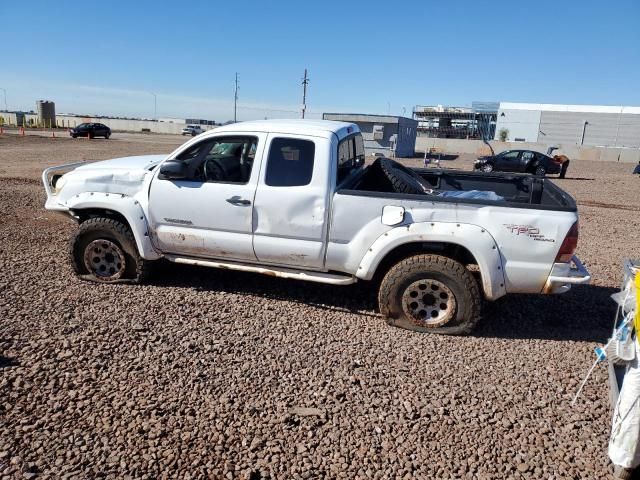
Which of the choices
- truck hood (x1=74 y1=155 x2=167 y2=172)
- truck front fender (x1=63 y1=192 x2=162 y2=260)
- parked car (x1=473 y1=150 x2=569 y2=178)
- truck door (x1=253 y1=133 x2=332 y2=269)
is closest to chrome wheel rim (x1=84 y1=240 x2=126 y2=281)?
truck front fender (x1=63 y1=192 x2=162 y2=260)

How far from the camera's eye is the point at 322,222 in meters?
4.70

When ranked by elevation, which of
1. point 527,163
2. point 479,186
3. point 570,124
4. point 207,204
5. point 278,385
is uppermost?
point 570,124

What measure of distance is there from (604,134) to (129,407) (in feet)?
300

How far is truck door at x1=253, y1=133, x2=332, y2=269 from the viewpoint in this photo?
4.71m

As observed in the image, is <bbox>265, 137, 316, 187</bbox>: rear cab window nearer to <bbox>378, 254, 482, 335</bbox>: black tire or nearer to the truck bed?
the truck bed

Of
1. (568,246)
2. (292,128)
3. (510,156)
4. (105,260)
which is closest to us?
(568,246)

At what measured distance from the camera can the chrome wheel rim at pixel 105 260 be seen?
544 centimetres

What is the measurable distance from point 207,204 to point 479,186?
3.17 meters

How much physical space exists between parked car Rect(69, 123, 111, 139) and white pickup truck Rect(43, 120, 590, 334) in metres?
41.9

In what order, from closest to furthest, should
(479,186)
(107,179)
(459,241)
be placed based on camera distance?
1. (459,241)
2. (107,179)
3. (479,186)

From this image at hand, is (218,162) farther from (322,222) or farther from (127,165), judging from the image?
(322,222)

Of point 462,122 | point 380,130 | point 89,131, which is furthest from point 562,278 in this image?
point 462,122

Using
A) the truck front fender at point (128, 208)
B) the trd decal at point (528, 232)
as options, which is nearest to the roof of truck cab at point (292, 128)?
the truck front fender at point (128, 208)

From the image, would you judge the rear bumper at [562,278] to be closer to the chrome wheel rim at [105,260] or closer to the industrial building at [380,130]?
the chrome wheel rim at [105,260]
